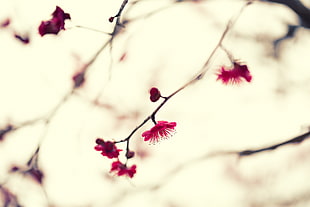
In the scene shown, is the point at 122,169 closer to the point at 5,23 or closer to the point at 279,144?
the point at 279,144

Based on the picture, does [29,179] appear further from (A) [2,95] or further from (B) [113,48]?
(B) [113,48]

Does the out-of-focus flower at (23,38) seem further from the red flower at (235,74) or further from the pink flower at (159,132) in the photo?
the red flower at (235,74)

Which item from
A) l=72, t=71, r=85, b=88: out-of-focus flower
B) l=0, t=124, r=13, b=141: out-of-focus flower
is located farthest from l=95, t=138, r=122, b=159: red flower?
l=0, t=124, r=13, b=141: out-of-focus flower

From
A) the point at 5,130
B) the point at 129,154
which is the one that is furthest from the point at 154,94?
the point at 5,130

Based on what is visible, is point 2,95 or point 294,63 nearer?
point 294,63

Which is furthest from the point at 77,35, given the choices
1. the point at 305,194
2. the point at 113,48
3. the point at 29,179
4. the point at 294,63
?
the point at 305,194

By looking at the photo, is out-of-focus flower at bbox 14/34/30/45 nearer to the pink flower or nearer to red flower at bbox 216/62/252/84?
the pink flower

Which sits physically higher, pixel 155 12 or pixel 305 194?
pixel 155 12
